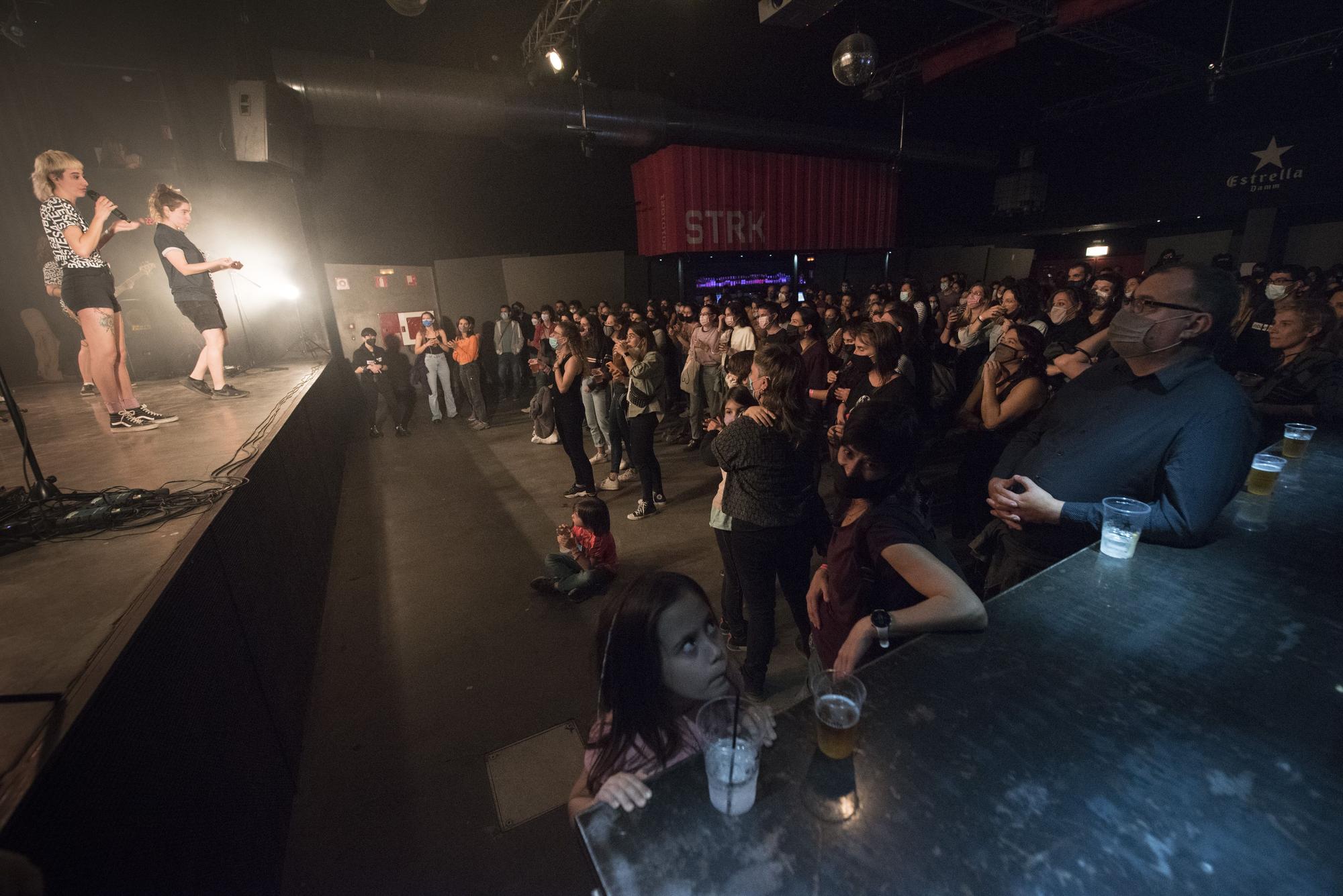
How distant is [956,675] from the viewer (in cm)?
98

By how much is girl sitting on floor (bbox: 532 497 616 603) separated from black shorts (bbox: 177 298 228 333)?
3694 mm

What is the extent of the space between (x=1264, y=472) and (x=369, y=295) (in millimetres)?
10241

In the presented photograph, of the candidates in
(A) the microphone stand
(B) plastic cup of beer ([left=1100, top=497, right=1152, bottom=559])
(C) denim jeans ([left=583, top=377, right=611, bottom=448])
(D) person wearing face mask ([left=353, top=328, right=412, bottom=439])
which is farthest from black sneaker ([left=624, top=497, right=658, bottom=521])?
(D) person wearing face mask ([left=353, top=328, right=412, bottom=439])

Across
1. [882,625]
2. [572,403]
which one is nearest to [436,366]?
[572,403]

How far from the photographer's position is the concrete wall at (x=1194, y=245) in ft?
37.2

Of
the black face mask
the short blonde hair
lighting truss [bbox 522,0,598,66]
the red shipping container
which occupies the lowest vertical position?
the black face mask

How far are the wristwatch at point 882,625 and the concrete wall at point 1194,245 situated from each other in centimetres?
1489

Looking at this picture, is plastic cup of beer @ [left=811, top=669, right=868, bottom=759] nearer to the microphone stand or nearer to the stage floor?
the stage floor

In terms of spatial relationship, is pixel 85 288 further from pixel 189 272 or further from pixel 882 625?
pixel 882 625

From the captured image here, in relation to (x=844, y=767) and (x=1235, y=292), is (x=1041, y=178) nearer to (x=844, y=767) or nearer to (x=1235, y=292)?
(x=1235, y=292)

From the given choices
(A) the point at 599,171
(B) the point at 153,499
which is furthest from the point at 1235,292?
(A) the point at 599,171

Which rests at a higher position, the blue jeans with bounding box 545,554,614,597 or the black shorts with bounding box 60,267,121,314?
the black shorts with bounding box 60,267,121,314

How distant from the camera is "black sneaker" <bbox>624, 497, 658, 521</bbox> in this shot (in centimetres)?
455

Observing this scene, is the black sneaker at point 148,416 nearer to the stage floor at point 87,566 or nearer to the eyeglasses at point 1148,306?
the stage floor at point 87,566
